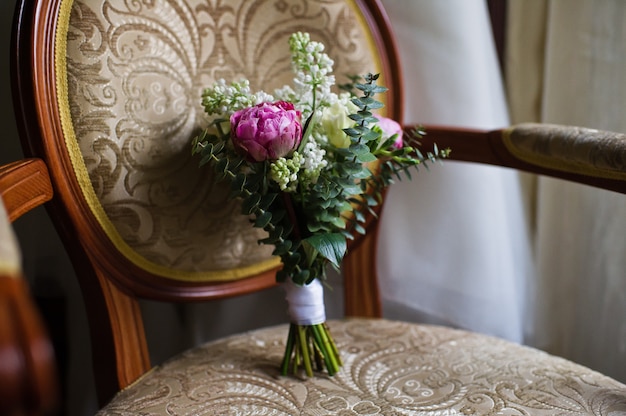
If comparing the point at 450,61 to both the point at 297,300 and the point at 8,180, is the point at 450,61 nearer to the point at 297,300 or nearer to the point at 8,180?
the point at 297,300

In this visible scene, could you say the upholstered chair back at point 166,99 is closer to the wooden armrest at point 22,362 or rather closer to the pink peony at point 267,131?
the pink peony at point 267,131

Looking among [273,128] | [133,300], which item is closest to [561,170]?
[273,128]

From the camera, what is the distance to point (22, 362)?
0.28 meters

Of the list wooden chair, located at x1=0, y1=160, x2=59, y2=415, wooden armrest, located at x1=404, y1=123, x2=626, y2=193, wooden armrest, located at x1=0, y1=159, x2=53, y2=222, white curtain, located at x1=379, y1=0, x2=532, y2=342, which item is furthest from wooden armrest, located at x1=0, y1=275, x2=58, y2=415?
white curtain, located at x1=379, y1=0, x2=532, y2=342

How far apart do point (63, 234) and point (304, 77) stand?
28 cm

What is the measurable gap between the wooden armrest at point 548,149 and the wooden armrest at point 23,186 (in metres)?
0.44

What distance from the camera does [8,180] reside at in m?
0.52

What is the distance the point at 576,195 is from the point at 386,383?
0.48 m

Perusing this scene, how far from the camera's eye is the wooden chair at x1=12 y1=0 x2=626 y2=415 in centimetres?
59

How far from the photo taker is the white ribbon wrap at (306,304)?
64 centimetres

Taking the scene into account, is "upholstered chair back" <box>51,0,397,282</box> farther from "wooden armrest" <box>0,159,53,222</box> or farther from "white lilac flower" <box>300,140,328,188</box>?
"white lilac flower" <box>300,140,328,188</box>

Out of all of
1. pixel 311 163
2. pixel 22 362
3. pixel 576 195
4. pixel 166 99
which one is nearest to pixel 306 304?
pixel 311 163

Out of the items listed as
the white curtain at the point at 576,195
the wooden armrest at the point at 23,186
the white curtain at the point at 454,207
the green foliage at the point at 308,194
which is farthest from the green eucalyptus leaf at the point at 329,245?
the white curtain at the point at 576,195

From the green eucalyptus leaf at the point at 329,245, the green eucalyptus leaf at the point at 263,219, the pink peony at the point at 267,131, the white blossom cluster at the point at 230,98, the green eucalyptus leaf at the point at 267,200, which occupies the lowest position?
the green eucalyptus leaf at the point at 329,245
